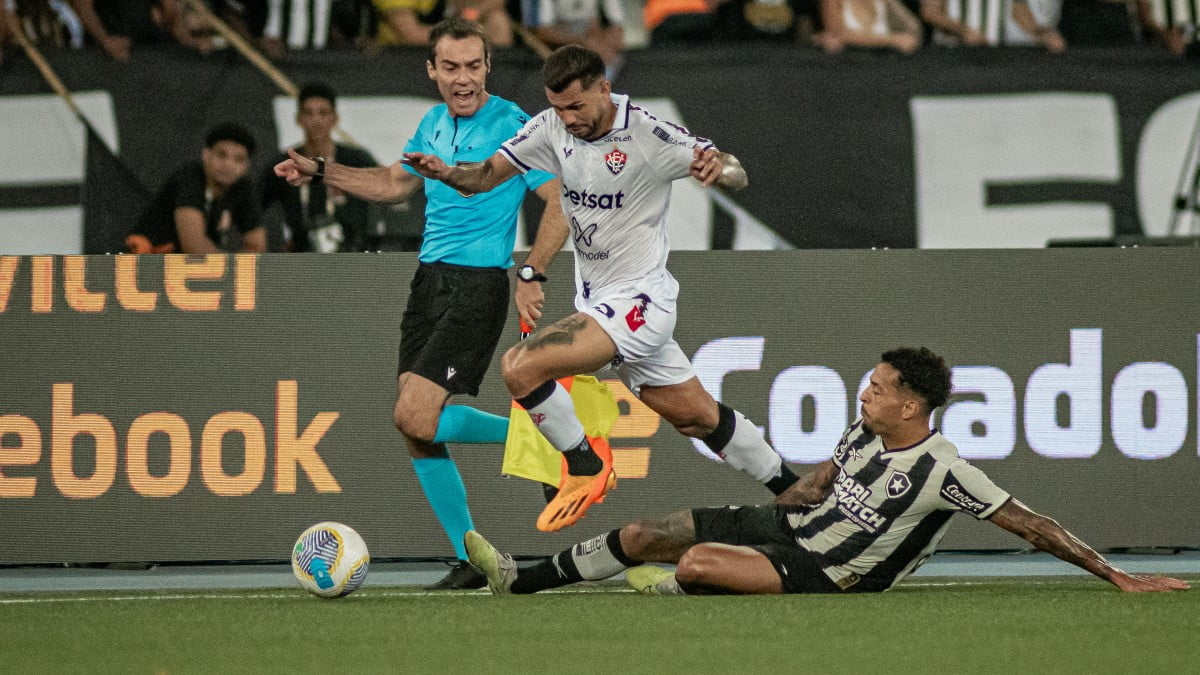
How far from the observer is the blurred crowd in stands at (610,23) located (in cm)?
1077

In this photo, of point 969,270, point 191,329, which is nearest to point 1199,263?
point 969,270

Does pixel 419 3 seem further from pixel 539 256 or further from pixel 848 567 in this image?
pixel 848 567

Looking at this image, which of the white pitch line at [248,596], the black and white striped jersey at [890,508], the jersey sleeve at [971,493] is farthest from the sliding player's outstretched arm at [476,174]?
the jersey sleeve at [971,493]

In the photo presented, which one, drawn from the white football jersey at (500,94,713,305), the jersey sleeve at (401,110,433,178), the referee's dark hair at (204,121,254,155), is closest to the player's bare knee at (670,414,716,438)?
the white football jersey at (500,94,713,305)

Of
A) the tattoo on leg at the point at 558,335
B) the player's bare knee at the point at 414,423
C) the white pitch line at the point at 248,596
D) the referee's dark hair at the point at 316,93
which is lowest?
the white pitch line at the point at 248,596

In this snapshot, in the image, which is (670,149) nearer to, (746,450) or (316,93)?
(746,450)

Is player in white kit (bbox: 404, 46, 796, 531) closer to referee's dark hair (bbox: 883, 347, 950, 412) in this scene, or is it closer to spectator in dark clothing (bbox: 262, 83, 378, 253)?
referee's dark hair (bbox: 883, 347, 950, 412)

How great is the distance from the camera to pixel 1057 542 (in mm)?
6145

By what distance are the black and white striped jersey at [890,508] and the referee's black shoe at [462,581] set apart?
62.8 inches

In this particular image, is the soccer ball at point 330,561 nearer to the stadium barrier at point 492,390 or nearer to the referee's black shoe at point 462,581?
the referee's black shoe at point 462,581

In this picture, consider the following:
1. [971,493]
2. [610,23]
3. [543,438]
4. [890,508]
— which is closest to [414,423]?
[543,438]

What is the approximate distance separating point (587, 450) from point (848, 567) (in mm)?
1213

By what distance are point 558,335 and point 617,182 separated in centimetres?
69

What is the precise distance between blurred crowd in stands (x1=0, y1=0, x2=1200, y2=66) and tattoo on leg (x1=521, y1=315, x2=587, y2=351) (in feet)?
14.1
